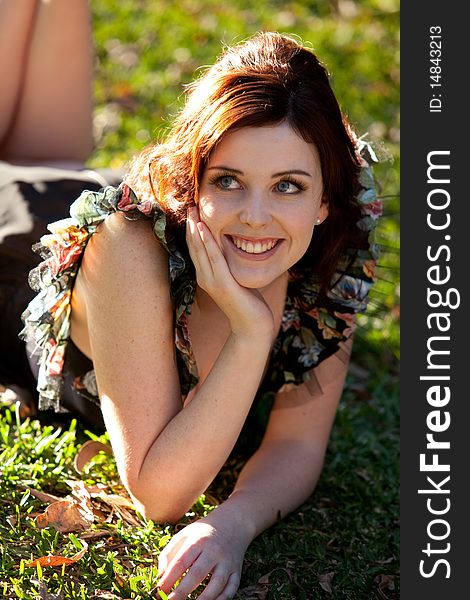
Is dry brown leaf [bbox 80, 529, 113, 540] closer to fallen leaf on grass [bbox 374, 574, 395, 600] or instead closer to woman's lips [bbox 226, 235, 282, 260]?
fallen leaf on grass [bbox 374, 574, 395, 600]

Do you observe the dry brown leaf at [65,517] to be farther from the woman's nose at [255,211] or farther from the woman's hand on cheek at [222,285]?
the woman's nose at [255,211]

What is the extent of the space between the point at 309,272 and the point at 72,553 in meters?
1.15

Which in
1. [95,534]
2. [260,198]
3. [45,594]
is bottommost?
[45,594]

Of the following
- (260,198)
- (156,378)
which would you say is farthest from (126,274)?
(260,198)

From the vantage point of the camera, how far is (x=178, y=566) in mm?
2627

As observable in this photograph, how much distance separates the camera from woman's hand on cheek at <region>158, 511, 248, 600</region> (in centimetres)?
260

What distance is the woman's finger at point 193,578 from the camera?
258cm

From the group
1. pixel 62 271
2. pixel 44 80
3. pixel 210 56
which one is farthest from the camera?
pixel 210 56

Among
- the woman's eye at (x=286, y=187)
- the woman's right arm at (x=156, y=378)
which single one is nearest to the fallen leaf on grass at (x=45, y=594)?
the woman's right arm at (x=156, y=378)

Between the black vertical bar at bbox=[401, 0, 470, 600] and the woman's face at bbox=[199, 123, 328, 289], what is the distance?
282 mm

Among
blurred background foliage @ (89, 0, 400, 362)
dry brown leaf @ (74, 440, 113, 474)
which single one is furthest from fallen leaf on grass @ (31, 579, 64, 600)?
blurred background foliage @ (89, 0, 400, 362)

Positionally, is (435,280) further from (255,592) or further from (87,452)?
(87,452)

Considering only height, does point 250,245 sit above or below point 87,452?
above

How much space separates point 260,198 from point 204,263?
0.77 ft
